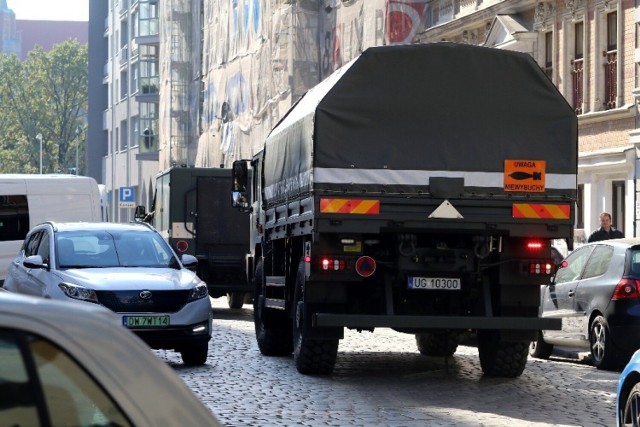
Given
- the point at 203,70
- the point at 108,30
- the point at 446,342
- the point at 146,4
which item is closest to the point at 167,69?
the point at 203,70

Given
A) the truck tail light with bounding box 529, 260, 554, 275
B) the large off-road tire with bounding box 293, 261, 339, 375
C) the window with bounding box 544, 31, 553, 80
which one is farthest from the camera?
the window with bounding box 544, 31, 553, 80

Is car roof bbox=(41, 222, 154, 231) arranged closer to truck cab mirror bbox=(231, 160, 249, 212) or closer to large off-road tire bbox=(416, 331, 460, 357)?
truck cab mirror bbox=(231, 160, 249, 212)

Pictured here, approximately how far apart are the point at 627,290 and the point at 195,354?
4573 mm

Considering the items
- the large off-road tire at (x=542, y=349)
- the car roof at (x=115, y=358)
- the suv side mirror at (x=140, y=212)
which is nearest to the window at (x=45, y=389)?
the car roof at (x=115, y=358)

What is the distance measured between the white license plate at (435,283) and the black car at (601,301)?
130cm

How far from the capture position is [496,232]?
1467cm

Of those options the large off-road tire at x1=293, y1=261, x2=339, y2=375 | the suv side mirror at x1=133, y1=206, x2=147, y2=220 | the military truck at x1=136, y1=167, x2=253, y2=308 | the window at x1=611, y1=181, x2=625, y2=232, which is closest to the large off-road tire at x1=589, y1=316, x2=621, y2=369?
the large off-road tire at x1=293, y1=261, x2=339, y2=375

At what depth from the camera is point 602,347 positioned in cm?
1673

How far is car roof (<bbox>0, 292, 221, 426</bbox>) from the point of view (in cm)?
321

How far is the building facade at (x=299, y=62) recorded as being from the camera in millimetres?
31172

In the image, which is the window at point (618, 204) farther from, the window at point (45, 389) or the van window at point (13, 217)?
the window at point (45, 389)

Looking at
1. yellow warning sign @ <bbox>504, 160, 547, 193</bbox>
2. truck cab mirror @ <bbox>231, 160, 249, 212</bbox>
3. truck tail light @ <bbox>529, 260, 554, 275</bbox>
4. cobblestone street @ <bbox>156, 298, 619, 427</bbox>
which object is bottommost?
cobblestone street @ <bbox>156, 298, 619, 427</bbox>

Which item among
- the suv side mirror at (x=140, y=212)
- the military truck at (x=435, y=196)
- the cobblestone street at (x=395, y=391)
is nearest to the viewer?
the cobblestone street at (x=395, y=391)

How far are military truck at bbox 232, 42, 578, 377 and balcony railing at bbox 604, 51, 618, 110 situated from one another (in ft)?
52.8
